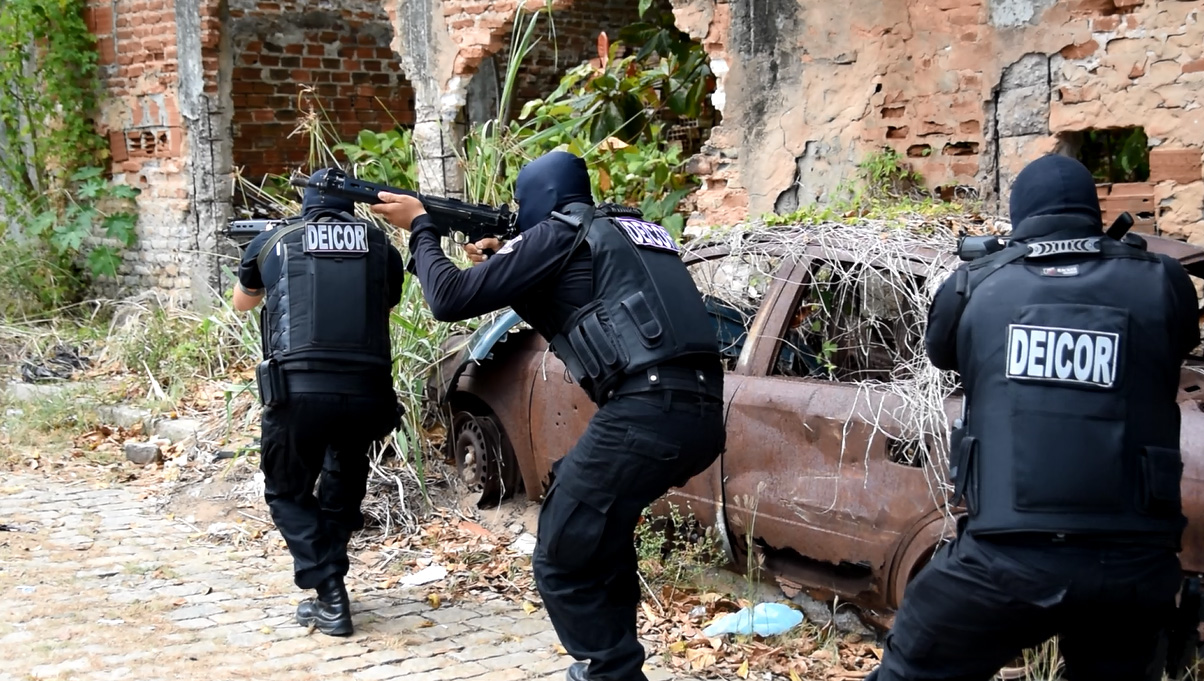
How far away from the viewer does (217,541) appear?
5719mm

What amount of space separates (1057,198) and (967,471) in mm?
688

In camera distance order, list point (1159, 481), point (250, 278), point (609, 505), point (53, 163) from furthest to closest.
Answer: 1. point (53, 163)
2. point (250, 278)
3. point (609, 505)
4. point (1159, 481)

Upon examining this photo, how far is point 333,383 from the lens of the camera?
4332 millimetres

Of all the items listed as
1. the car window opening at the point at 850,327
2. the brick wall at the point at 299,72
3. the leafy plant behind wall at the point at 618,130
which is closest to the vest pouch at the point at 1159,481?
the car window opening at the point at 850,327

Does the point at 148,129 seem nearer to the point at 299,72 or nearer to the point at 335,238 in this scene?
the point at 299,72

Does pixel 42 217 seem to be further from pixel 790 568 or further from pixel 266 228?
pixel 790 568

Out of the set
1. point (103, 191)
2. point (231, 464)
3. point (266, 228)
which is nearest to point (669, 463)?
point (266, 228)

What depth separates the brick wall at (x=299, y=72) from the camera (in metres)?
10.9

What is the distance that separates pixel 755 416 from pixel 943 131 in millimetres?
3463

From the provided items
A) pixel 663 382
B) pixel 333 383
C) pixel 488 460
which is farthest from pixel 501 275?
pixel 488 460

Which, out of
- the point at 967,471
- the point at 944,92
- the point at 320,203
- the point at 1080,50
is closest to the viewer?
the point at 967,471

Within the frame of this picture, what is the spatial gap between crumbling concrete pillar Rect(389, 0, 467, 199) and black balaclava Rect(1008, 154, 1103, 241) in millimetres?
6489

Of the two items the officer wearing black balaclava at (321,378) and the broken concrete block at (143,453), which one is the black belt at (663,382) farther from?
the broken concrete block at (143,453)

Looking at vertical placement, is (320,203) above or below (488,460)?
above
